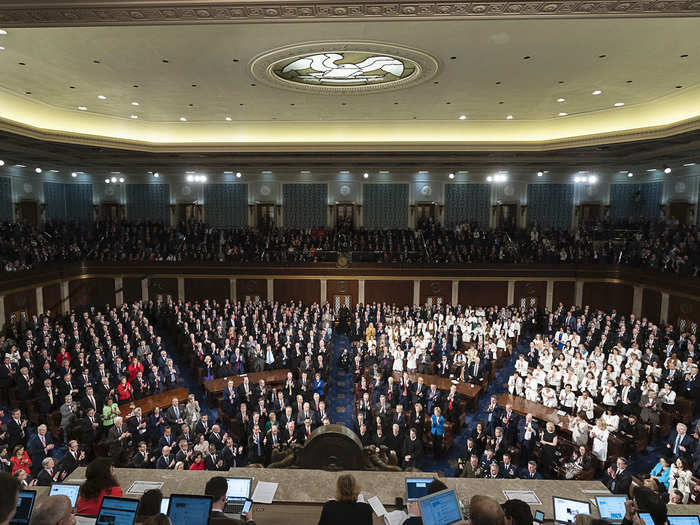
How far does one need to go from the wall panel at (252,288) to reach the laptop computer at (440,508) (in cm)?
1879

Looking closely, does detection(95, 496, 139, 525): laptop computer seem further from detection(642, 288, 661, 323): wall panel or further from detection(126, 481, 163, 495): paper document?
detection(642, 288, 661, 323): wall panel

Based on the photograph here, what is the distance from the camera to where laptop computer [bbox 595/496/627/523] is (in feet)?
14.0


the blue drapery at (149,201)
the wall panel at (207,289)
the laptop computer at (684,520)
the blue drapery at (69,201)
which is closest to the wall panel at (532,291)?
the wall panel at (207,289)

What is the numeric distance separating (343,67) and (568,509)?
10406mm

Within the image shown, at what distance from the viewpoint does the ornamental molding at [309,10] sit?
5961 millimetres

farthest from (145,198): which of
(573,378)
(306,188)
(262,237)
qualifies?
(573,378)

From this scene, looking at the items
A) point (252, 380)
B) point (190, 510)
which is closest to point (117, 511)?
point (190, 510)

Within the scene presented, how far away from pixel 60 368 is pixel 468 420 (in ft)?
35.2

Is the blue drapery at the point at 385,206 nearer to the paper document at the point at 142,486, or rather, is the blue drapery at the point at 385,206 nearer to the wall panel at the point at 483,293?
the wall panel at the point at 483,293

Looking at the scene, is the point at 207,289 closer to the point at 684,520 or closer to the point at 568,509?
the point at 568,509

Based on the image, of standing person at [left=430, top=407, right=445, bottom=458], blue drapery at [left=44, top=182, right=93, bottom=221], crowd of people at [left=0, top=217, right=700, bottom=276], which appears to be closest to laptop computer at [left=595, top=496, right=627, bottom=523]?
standing person at [left=430, top=407, right=445, bottom=458]

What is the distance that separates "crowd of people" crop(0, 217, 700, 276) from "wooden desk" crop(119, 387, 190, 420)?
10682 millimetres

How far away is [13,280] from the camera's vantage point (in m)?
17.0

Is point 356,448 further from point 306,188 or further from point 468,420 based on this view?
point 306,188
